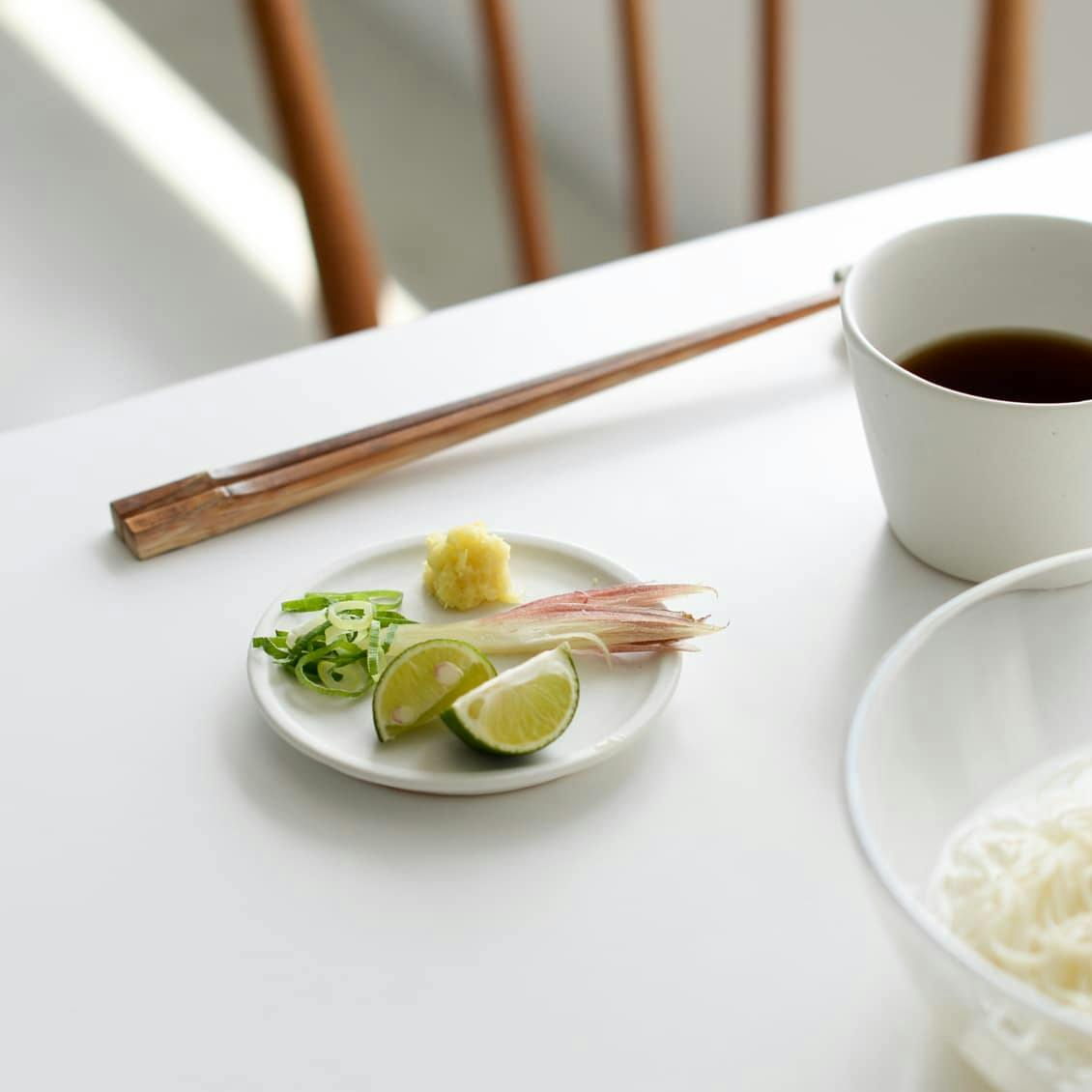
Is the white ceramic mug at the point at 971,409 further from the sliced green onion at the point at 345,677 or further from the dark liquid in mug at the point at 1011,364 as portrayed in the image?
the sliced green onion at the point at 345,677

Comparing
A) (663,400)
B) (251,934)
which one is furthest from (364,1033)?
(663,400)

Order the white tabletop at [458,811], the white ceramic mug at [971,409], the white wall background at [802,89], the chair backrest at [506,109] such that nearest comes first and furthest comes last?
the white tabletop at [458,811], the white ceramic mug at [971,409], the chair backrest at [506,109], the white wall background at [802,89]

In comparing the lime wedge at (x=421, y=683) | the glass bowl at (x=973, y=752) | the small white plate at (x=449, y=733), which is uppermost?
the glass bowl at (x=973, y=752)

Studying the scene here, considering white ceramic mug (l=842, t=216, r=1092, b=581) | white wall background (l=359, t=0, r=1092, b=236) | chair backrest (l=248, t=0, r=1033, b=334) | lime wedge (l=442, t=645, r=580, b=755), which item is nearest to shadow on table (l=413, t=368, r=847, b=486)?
white ceramic mug (l=842, t=216, r=1092, b=581)

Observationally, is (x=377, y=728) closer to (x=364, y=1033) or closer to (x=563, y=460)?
(x=364, y=1033)

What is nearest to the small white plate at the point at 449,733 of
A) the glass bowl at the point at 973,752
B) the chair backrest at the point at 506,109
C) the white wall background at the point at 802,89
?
the glass bowl at the point at 973,752

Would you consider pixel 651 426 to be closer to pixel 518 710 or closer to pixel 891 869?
pixel 518 710
